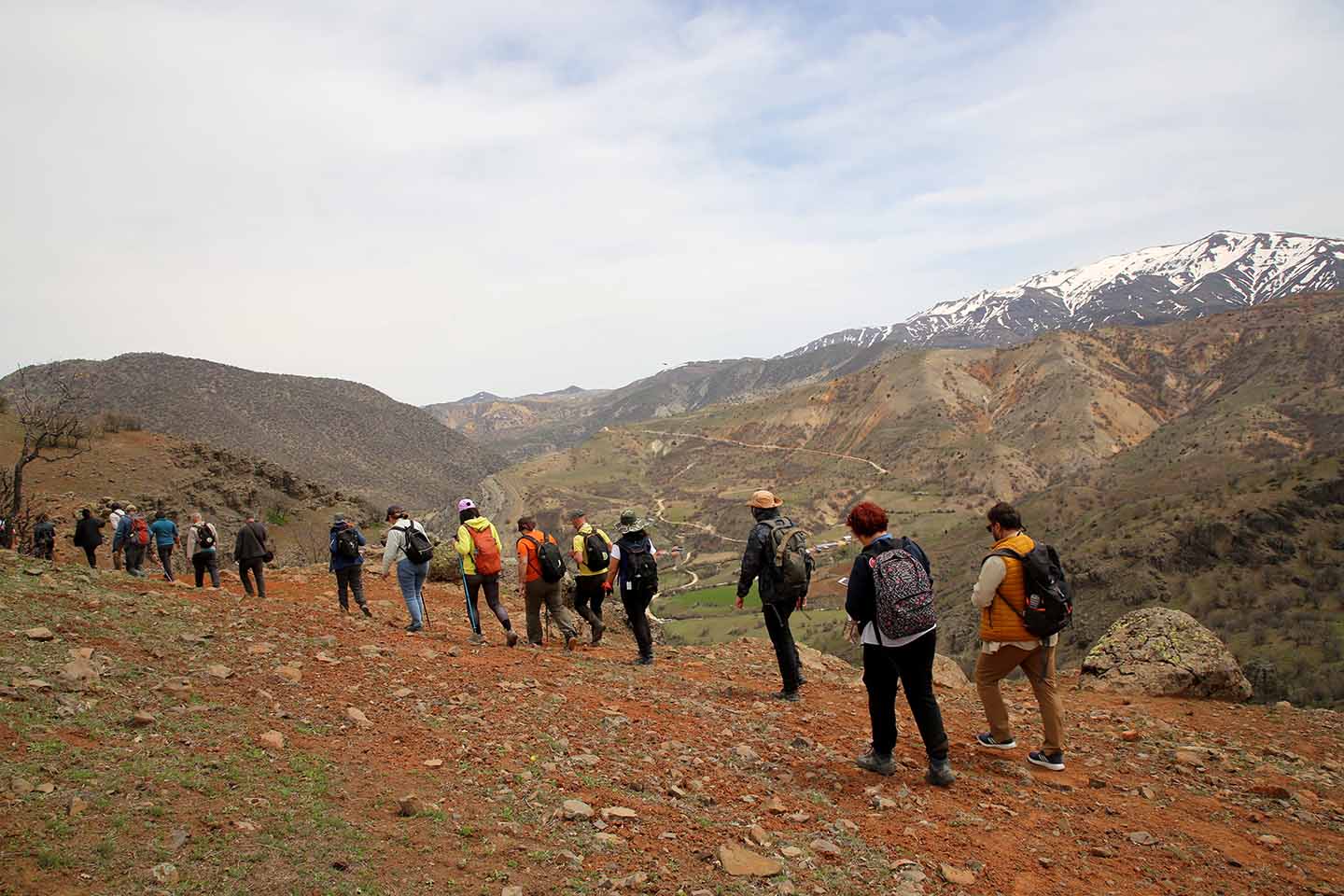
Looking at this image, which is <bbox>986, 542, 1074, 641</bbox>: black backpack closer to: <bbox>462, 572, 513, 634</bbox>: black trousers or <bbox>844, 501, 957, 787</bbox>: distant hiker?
<bbox>844, 501, 957, 787</bbox>: distant hiker

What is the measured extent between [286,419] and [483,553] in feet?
328

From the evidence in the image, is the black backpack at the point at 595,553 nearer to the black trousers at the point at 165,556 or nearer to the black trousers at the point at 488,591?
the black trousers at the point at 488,591

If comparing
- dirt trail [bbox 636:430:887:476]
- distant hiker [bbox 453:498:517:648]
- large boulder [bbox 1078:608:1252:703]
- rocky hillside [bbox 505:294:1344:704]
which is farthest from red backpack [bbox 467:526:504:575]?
dirt trail [bbox 636:430:887:476]

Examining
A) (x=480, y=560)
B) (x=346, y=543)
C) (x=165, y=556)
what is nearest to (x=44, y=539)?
(x=165, y=556)

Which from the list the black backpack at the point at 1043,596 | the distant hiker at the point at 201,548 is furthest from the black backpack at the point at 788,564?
the distant hiker at the point at 201,548

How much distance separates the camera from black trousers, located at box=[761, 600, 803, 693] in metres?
7.76

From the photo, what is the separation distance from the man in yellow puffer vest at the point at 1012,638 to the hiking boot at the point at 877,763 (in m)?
1.11

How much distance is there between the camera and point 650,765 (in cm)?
Result: 605

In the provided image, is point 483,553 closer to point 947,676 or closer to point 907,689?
point 907,689

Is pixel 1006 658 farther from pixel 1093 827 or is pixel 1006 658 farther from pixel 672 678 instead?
pixel 672 678

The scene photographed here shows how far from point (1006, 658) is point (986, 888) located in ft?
8.00

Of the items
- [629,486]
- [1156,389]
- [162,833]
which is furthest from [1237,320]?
[162,833]

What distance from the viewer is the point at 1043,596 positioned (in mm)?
6168

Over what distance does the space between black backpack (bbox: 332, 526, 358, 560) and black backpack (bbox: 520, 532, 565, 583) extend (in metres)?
3.58
